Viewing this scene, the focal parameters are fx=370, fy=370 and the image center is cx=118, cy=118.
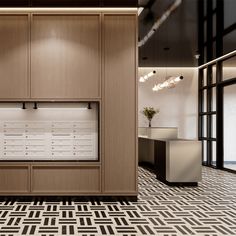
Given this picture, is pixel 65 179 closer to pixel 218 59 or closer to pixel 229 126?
pixel 218 59

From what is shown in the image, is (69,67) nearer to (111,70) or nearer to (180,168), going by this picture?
(111,70)

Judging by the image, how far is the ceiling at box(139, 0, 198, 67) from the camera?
7.63 m

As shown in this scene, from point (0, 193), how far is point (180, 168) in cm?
401

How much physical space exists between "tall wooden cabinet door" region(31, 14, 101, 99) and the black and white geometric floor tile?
5.99 ft

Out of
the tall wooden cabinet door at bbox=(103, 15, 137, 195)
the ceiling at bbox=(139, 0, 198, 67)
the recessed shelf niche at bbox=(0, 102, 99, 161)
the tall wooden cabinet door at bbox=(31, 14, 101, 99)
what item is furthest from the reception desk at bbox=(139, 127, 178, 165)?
the tall wooden cabinet door at bbox=(31, 14, 101, 99)

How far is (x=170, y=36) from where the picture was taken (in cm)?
1003

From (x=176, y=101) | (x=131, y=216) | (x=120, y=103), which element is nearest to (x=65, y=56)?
(x=120, y=103)

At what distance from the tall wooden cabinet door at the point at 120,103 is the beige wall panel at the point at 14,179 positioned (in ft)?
4.40

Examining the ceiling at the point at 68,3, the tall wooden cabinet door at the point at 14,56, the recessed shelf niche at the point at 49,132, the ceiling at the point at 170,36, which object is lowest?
the recessed shelf niche at the point at 49,132

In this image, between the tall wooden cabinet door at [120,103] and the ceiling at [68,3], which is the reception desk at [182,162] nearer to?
the tall wooden cabinet door at [120,103]

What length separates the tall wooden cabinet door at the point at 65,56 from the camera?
20.1ft

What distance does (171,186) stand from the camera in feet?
26.9

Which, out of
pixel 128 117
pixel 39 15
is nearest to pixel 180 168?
pixel 128 117

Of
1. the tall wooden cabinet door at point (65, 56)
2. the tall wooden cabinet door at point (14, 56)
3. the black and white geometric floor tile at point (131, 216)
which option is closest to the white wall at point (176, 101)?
the black and white geometric floor tile at point (131, 216)
